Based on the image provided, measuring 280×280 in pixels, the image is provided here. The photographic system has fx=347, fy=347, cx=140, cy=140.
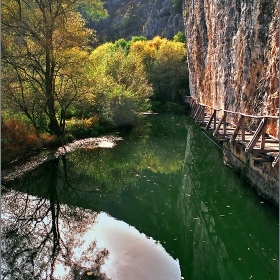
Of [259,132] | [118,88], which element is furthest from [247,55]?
[118,88]

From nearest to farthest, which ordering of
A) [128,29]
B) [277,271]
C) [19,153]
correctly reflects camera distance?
1. [277,271]
2. [19,153]
3. [128,29]

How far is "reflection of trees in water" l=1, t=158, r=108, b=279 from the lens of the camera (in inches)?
340

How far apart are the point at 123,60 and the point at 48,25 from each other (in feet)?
55.0

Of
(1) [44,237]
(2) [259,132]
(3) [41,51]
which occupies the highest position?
(3) [41,51]

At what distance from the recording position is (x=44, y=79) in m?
23.8

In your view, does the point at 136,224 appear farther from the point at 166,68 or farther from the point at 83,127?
the point at 166,68

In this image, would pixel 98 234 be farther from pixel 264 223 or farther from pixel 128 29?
pixel 128 29

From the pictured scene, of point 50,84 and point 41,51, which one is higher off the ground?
point 41,51

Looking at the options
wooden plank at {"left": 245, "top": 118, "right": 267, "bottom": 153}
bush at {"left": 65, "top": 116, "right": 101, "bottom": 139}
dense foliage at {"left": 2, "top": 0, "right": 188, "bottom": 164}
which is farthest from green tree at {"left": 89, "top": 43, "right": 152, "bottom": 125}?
wooden plank at {"left": 245, "top": 118, "right": 267, "bottom": 153}

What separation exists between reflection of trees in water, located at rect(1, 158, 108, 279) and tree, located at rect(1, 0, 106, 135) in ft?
26.6

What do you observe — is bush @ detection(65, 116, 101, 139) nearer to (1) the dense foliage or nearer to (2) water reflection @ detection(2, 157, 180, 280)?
(1) the dense foliage

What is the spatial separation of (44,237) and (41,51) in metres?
14.5

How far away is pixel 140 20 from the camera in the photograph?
97.9m

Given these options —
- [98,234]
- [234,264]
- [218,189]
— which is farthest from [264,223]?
[98,234]
